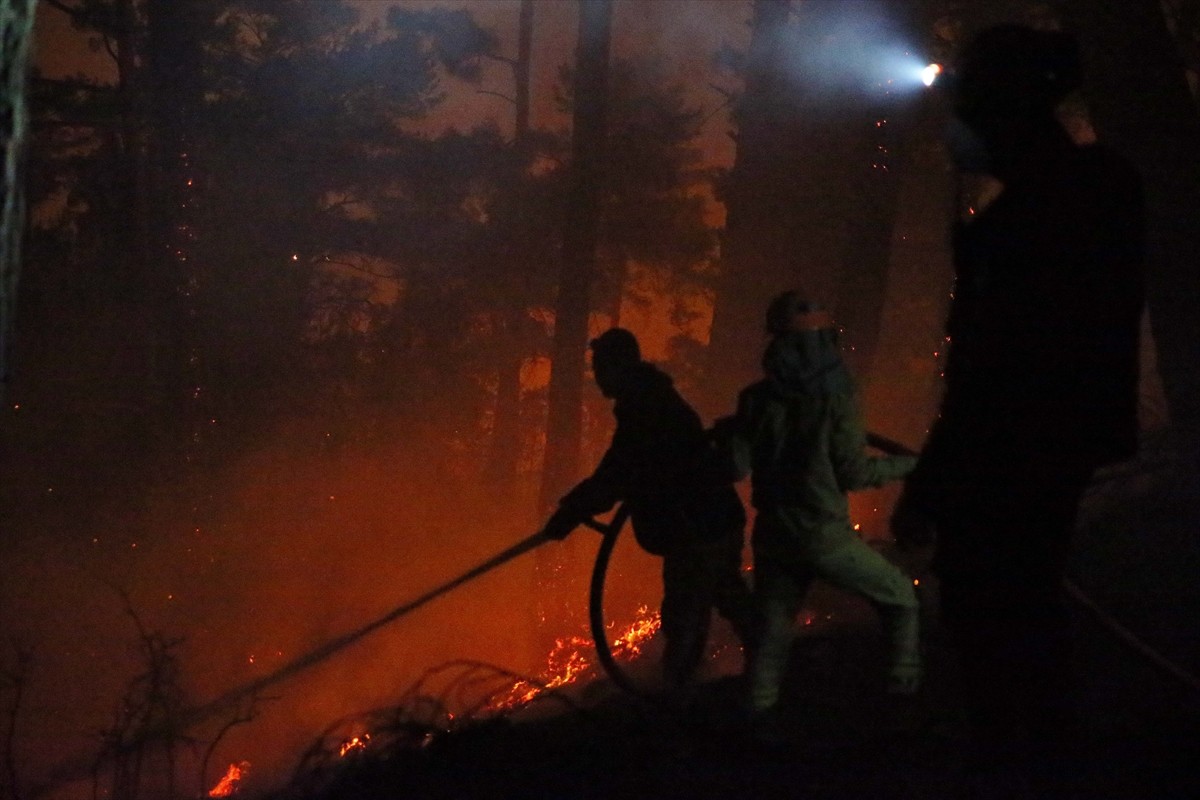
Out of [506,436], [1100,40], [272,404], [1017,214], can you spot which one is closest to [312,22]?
[272,404]

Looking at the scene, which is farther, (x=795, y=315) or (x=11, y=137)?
(x=795, y=315)

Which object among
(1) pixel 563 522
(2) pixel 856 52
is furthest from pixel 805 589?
(2) pixel 856 52

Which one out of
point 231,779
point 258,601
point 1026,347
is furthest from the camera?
point 258,601

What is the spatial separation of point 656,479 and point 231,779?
9.96 meters

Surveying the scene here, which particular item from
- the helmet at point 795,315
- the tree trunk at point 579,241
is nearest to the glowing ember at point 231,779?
the tree trunk at point 579,241

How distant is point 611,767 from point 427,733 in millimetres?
1031

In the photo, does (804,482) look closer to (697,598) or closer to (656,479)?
(656,479)

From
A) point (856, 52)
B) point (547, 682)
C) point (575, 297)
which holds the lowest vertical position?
point (547, 682)

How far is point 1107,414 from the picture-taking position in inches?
124

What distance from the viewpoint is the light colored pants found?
4.49 metres

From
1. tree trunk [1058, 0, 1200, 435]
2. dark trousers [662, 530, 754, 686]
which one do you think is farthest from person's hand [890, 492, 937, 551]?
tree trunk [1058, 0, 1200, 435]

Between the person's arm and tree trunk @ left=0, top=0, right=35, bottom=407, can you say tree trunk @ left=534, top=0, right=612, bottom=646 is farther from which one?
tree trunk @ left=0, top=0, right=35, bottom=407

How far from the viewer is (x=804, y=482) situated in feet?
14.3

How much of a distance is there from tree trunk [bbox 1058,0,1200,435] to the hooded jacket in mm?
3885
